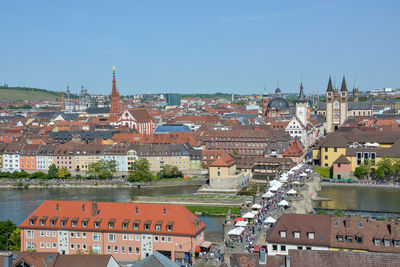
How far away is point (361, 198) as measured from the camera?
45.9 meters

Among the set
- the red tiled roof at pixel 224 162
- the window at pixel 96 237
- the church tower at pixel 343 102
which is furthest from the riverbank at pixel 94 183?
the church tower at pixel 343 102

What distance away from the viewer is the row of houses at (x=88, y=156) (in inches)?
2429

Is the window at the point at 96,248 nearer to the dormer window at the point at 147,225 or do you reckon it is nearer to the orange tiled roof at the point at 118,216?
the orange tiled roof at the point at 118,216

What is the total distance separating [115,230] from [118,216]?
2.82 ft

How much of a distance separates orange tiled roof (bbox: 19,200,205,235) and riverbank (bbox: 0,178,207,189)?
26903 millimetres

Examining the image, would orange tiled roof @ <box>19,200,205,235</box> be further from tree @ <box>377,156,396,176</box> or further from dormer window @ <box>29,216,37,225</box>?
tree @ <box>377,156,396,176</box>

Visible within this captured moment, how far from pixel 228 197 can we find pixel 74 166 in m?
24.7

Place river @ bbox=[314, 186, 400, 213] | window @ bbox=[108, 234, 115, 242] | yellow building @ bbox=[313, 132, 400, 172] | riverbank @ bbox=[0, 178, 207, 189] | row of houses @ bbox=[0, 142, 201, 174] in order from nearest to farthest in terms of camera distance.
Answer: window @ bbox=[108, 234, 115, 242]
river @ bbox=[314, 186, 400, 213]
yellow building @ bbox=[313, 132, 400, 172]
riverbank @ bbox=[0, 178, 207, 189]
row of houses @ bbox=[0, 142, 201, 174]

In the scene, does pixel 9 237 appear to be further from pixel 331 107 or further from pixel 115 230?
pixel 331 107

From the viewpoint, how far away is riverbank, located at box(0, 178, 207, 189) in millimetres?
56062

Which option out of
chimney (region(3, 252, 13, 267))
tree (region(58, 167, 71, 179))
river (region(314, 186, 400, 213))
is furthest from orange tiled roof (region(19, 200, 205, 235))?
tree (region(58, 167, 71, 179))

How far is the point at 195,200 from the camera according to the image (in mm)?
45281

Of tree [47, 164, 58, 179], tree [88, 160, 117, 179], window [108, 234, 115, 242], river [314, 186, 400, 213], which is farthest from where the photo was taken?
tree [47, 164, 58, 179]

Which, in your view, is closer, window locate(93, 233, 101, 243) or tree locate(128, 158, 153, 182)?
window locate(93, 233, 101, 243)
